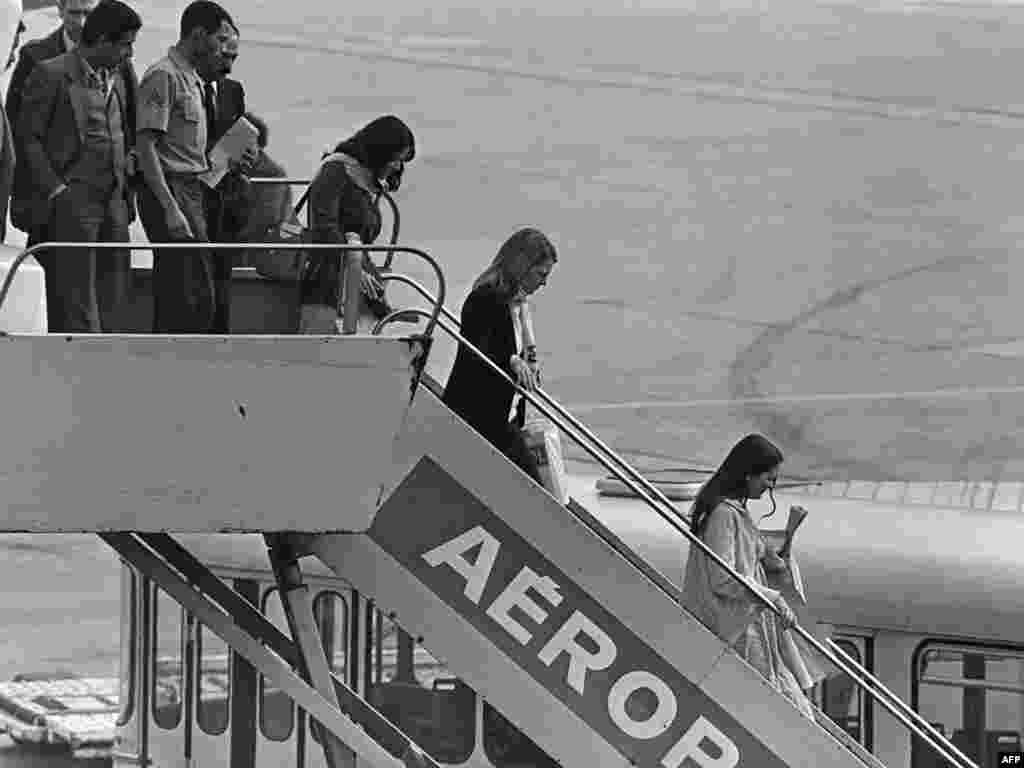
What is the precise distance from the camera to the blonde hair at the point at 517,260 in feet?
35.4

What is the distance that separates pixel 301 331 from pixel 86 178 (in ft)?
4.01

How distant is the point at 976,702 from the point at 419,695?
3.79 metres

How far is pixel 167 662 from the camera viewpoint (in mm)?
18297

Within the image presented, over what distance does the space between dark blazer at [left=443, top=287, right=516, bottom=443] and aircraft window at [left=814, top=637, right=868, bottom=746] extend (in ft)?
17.0

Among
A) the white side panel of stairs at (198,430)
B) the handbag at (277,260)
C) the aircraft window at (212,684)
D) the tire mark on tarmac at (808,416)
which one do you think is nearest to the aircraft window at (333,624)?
the aircraft window at (212,684)

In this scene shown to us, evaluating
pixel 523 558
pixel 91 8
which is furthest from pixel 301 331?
pixel 91 8

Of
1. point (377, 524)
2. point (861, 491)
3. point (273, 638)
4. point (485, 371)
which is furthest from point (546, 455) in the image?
point (861, 491)

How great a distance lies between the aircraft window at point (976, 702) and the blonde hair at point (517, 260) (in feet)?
18.8

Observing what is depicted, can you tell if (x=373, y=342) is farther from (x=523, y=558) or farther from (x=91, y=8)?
(x=91, y=8)

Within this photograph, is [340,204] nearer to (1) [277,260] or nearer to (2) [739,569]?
(1) [277,260]

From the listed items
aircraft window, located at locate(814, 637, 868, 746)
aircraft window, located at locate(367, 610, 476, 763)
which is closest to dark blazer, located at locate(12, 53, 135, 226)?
aircraft window, located at locate(367, 610, 476, 763)

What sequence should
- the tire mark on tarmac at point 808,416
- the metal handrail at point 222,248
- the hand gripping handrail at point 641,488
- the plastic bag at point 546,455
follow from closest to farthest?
the metal handrail at point 222,248 < the hand gripping handrail at point 641,488 < the plastic bag at point 546,455 < the tire mark on tarmac at point 808,416

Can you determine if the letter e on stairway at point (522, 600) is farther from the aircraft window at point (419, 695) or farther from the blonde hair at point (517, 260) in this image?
the aircraft window at point (419, 695)

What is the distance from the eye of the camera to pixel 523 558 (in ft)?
34.8
